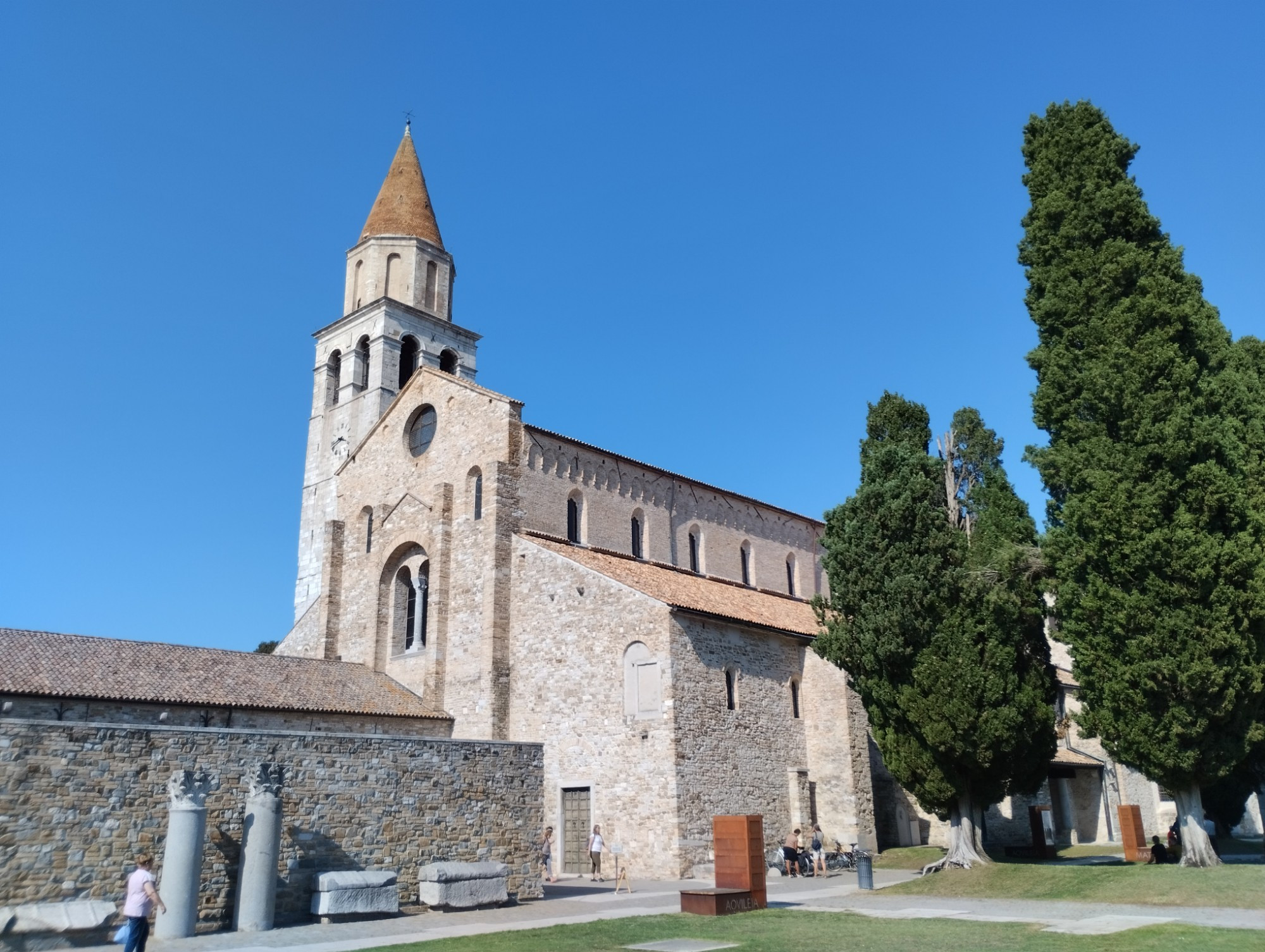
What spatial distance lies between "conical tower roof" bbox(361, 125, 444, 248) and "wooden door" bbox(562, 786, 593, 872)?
114 ft

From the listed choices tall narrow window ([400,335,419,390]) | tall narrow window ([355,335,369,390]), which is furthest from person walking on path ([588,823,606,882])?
tall narrow window ([355,335,369,390])

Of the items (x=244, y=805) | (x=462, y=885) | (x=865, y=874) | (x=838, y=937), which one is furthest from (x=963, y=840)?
(x=244, y=805)

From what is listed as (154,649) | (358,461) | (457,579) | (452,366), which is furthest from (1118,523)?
(452,366)

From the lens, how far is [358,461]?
36.7m

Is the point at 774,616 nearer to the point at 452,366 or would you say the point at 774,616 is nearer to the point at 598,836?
the point at 598,836

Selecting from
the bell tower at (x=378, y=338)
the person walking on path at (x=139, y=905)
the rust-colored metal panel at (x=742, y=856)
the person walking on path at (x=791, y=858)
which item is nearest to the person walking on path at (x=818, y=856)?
the person walking on path at (x=791, y=858)

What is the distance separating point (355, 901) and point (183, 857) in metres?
3.23

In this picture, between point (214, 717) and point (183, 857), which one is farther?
point (214, 717)

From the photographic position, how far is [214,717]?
24344 mm

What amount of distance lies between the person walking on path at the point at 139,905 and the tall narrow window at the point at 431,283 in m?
43.1

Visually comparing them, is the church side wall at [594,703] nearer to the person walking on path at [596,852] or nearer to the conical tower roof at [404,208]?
the person walking on path at [596,852]

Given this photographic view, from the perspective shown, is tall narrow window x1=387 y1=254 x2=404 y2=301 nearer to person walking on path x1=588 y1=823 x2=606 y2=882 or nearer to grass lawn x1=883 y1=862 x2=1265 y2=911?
person walking on path x1=588 y1=823 x2=606 y2=882

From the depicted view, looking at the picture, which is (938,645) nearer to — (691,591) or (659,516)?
(691,591)

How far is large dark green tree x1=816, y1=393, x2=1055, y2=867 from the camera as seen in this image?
2131 centimetres
